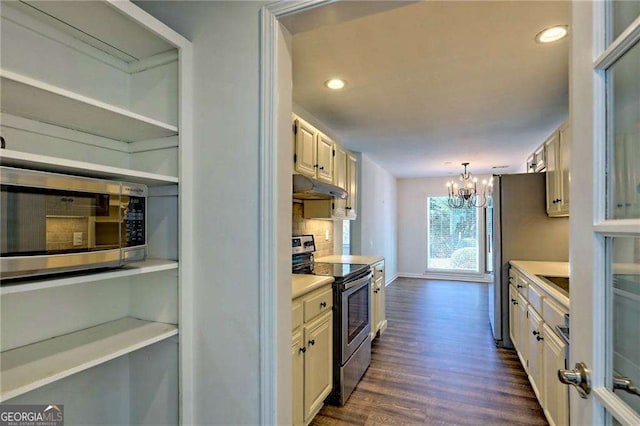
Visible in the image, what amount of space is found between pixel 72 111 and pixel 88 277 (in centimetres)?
55

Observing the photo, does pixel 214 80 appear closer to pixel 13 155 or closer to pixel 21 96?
pixel 21 96

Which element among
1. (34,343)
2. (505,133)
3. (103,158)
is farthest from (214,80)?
(505,133)

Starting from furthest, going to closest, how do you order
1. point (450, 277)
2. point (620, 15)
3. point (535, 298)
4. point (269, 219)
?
point (450, 277) → point (535, 298) → point (269, 219) → point (620, 15)

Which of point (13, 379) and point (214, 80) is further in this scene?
point (214, 80)

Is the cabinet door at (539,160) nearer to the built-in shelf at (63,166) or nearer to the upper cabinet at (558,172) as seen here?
the upper cabinet at (558,172)

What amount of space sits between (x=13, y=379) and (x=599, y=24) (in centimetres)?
174

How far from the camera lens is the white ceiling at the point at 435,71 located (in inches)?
68.1

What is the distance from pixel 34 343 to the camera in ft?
3.65

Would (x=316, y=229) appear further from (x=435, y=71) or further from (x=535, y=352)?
(x=535, y=352)

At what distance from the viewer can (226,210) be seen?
125 centimetres

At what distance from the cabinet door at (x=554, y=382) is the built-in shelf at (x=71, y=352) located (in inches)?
79.3

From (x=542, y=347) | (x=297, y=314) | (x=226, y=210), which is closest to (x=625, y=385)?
(x=226, y=210)

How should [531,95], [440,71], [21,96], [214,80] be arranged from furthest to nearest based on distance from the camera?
[531,95]
[440,71]
[214,80]
[21,96]

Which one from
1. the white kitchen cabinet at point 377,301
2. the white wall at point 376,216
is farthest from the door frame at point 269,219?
the white wall at point 376,216
